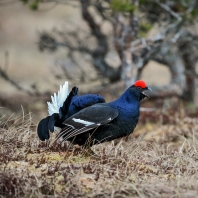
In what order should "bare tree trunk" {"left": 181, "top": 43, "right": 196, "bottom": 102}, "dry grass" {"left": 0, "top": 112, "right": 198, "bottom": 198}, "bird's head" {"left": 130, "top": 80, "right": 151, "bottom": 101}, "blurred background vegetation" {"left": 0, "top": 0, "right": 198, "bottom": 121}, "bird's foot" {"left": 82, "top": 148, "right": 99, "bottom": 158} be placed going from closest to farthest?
"dry grass" {"left": 0, "top": 112, "right": 198, "bottom": 198} < "bird's foot" {"left": 82, "top": 148, "right": 99, "bottom": 158} < "bird's head" {"left": 130, "top": 80, "right": 151, "bottom": 101} < "blurred background vegetation" {"left": 0, "top": 0, "right": 198, "bottom": 121} < "bare tree trunk" {"left": 181, "top": 43, "right": 196, "bottom": 102}

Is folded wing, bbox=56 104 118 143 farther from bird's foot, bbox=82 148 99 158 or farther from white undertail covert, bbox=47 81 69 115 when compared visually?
white undertail covert, bbox=47 81 69 115

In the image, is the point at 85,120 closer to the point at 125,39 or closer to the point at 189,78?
the point at 125,39

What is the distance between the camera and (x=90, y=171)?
12.3 feet

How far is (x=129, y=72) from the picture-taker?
25.1ft

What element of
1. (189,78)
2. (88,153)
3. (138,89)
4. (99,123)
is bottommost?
(189,78)

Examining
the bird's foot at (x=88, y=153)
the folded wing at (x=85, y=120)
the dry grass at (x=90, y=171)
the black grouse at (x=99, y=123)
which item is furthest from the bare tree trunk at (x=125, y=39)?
the bird's foot at (x=88, y=153)

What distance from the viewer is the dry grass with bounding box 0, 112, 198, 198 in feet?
11.2

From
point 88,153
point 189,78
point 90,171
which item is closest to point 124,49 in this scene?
point 189,78

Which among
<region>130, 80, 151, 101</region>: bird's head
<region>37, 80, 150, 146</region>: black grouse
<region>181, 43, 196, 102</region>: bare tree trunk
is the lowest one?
<region>181, 43, 196, 102</region>: bare tree trunk

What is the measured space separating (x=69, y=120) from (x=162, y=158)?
88 centimetres

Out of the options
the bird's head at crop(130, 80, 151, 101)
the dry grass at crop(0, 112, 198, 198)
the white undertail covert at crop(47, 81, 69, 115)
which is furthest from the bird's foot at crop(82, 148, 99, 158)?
the bird's head at crop(130, 80, 151, 101)

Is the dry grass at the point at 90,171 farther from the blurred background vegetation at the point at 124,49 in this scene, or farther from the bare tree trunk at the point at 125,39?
the blurred background vegetation at the point at 124,49

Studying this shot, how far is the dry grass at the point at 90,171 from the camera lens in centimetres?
340

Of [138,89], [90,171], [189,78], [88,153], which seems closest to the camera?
[90,171]
